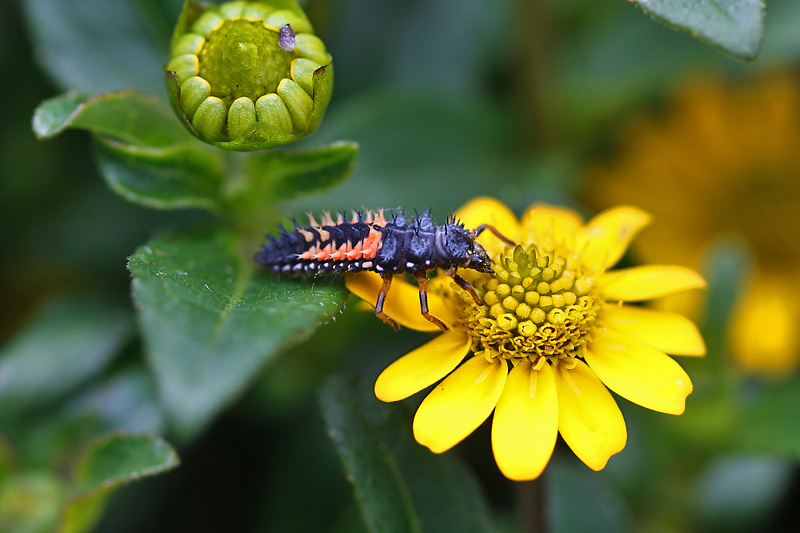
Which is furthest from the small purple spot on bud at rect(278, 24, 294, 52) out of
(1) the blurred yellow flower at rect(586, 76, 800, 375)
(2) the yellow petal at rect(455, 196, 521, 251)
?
(1) the blurred yellow flower at rect(586, 76, 800, 375)

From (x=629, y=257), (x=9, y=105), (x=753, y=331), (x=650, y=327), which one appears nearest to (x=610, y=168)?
(x=753, y=331)

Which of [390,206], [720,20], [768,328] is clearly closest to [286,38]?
[720,20]

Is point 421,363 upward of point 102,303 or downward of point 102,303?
upward

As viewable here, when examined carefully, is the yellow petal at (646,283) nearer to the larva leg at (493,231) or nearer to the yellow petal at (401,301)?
the larva leg at (493,231)

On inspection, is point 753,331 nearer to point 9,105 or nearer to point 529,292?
point 529,292

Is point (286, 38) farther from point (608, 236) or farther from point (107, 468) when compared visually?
point (107, 468)

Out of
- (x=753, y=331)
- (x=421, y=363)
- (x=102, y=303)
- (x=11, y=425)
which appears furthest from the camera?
(x=753, y=331)

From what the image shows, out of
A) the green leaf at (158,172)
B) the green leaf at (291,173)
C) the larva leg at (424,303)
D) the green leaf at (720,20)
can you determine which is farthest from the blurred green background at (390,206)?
the green leaf at (720,20)
